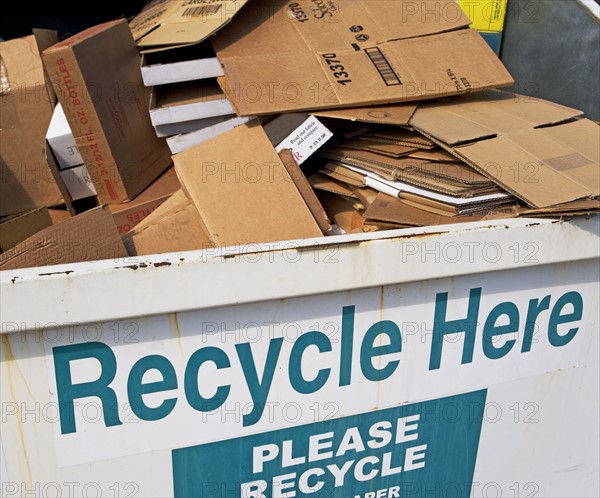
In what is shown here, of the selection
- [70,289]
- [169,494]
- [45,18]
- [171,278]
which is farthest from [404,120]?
[45,18]

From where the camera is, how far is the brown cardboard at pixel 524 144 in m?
1.36

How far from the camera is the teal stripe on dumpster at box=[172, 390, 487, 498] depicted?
4.15ft

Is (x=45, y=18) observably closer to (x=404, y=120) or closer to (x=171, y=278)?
(x=404, y=120)

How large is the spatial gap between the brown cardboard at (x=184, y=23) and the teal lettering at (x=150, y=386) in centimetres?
91

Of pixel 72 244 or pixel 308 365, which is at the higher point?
pixel 72 244

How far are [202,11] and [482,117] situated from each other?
870 millimetres

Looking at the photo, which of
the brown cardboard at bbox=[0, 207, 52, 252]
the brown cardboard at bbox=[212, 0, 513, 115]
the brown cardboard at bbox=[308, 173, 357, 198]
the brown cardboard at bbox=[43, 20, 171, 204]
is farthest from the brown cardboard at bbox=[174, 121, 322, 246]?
the brown cardboard at bbox=[0, 207, 52, 252]

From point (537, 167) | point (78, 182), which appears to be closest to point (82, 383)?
point (78, 182)

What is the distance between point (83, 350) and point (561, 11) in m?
1.86

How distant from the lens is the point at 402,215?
4.76 ft

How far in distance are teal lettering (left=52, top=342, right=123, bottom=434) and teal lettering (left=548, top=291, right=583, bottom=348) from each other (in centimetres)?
97

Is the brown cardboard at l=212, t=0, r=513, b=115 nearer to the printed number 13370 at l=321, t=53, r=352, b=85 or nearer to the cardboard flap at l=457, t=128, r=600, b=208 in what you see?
the printed number 13370 at l=321, t=53, r=352, b=85

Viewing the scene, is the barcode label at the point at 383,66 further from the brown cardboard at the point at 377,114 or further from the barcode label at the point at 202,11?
the barcode label at the point at 202,11

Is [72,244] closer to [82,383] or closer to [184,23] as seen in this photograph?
[82,383]
